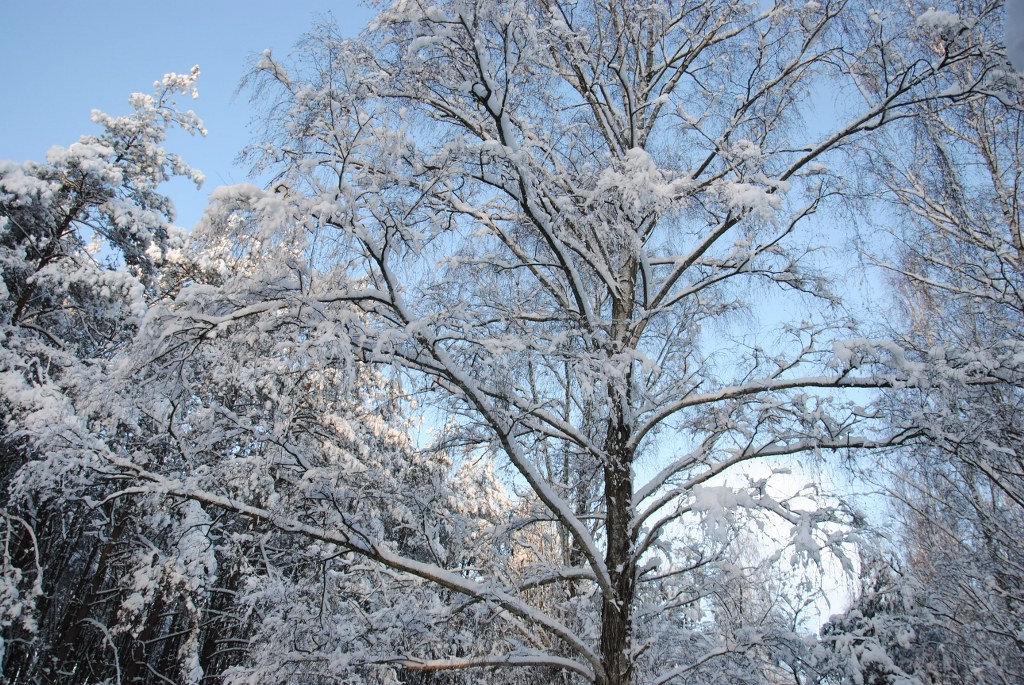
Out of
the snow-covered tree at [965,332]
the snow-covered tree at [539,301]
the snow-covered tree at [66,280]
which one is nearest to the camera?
the snow-covered tree at [539,301]

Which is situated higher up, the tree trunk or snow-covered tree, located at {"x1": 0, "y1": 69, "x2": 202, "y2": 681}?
snow-covered tree, located at {"x1": 0, "y1": 69, "x2": 202, "y2": 681}

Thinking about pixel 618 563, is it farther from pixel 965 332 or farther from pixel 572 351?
pixel 965 332

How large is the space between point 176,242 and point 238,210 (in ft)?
28.2

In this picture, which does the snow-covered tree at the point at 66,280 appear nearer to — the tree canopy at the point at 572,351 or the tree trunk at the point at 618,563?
the tree canopy at the point at 572,351

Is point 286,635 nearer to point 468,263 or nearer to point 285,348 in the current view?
point 285,348

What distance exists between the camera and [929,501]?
7.61m

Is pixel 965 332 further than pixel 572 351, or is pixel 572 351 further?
pixel 965 332

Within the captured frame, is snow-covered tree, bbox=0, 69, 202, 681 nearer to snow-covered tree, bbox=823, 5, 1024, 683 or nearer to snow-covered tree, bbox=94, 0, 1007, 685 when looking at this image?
snow-covered tree, bbox=94, 0, 1007, 685

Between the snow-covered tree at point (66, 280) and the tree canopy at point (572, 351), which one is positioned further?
the snow-covered tree at point (66, 280)

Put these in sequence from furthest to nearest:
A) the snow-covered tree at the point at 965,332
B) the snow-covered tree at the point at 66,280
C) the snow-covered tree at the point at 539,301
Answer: the snow-covered tree at the point at 66,280 < the snow-covered tree at the point at 965,332 < the snow-covered tree at the point at 539,301

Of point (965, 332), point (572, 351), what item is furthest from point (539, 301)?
point (965, 332)

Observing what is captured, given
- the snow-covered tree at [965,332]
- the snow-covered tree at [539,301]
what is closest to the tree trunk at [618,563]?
the snow-covered tree at [539,301]

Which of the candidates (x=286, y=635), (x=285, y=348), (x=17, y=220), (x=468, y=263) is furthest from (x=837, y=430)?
(x=17, y=220)

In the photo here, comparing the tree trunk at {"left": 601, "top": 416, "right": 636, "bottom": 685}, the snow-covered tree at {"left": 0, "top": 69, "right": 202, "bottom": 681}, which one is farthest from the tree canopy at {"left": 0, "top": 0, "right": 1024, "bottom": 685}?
the snow-covered tree at {"left": 0, "top": 69, "right": 202, "bottom": 681}
